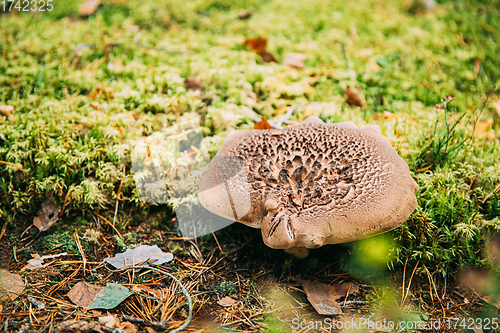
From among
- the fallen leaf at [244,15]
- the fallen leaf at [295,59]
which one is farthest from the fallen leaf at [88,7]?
the fallen leaf at [295,59]

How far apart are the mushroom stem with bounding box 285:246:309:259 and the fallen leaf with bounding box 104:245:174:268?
92 cm

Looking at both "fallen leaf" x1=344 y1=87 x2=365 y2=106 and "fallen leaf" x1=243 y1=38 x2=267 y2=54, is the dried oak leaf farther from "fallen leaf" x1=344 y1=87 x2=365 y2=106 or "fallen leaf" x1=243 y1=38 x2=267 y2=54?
"fallen leaf" x1=243 y1=38 x2=267 y2=54

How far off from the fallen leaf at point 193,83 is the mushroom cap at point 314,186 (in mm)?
1301

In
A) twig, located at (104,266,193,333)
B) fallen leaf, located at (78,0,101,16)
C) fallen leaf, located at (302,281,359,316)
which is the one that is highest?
fallen leaf, located at (78,0,101,16)

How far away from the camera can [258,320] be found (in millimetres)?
2234

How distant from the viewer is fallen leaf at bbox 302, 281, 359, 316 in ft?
7.50

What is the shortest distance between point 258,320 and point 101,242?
1.39 meters

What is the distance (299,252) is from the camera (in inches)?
102

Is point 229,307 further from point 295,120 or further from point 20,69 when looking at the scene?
point 20,69

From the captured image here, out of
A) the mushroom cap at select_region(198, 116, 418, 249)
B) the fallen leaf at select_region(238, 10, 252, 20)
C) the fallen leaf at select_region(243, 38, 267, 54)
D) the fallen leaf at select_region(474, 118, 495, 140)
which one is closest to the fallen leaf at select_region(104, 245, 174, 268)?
the mushroom cap at select_region(198, 116, 418, 249)

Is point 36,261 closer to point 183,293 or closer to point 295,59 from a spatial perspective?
point 183,293

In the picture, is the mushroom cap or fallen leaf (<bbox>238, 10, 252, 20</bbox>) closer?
the mushroom cap

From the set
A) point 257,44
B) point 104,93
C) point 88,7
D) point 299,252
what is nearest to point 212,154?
point 299,252

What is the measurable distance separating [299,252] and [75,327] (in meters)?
1.56
